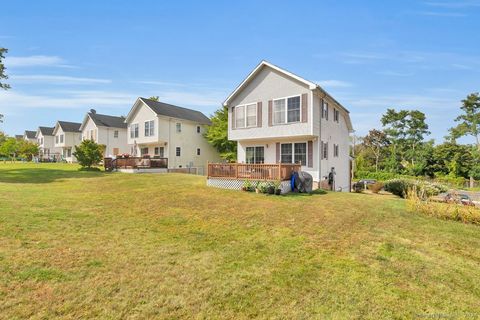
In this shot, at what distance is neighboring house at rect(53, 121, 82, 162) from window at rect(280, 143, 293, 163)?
4564 centimetres

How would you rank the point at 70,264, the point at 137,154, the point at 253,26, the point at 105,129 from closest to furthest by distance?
the point at 70,264 < the point at 253,26 < the point at 137,154 < the point at 105,129

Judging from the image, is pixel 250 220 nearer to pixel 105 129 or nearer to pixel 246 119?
pixel 246 119

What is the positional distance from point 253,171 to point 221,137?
18960mm

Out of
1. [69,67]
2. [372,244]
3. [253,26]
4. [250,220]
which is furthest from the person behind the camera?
[69,67]

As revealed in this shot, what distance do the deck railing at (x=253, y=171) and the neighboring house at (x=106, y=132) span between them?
31.7m

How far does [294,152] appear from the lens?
18578 mm

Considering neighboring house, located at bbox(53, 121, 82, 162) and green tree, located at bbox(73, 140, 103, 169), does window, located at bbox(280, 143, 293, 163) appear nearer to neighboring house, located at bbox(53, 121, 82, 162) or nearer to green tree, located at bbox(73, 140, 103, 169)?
green tree, located at bbox(73, 140, 103, 169)

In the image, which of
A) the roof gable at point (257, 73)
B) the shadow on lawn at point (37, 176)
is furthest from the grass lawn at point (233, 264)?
the shadow on lawn at point (37, 176)

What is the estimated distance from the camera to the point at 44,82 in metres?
21.7

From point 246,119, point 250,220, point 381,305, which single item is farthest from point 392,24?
point 381,305

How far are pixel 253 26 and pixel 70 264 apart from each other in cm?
1461

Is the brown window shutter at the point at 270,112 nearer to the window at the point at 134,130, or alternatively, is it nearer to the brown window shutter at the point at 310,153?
the brown window shutter at the point at 310,153

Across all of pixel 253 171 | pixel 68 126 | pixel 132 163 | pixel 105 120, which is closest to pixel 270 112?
pixel 253 171

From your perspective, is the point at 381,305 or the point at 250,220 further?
the point at 250,220
